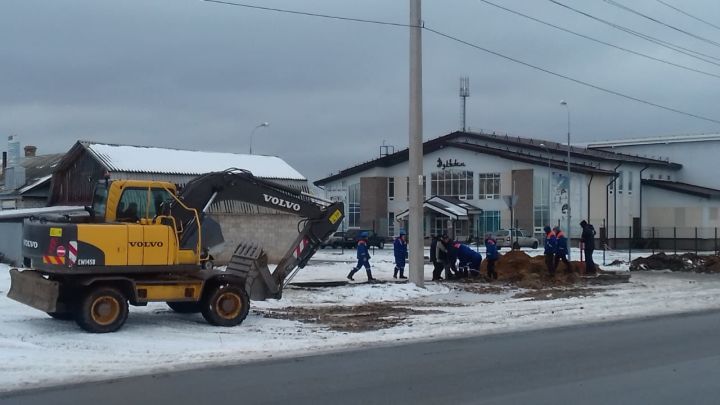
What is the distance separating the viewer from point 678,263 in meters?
36.2

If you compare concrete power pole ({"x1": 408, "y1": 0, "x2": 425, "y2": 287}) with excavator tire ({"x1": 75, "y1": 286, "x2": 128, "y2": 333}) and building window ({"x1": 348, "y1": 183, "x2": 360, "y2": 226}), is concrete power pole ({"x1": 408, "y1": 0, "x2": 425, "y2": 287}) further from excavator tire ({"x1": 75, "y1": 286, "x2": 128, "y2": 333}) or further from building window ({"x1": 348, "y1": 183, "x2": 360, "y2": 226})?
building window ({"x1": 348, "y1": 183, "x2": 360, "y2": 226})

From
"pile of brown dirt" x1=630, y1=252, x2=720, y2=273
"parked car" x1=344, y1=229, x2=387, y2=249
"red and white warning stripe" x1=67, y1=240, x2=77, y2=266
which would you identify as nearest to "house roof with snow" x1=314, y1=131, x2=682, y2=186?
"parked car" x1=344, y1=229, x2=387, y2=249

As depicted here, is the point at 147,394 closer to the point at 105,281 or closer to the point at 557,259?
the point at 105,281

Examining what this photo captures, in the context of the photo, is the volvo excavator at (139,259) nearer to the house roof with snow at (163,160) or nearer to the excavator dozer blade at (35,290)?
the excavator dozer blade at (35,290)

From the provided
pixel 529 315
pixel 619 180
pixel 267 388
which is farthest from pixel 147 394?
pixel 619 180

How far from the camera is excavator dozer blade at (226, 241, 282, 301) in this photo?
17.5 meters

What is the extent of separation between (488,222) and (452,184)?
518 centimetres

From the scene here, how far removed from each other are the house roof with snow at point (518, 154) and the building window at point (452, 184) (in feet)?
7.77

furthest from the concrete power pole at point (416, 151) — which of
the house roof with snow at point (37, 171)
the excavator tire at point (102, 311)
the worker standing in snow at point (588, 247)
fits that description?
the house roof with snow at point (37, 171)

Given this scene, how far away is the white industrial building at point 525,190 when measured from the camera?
71.8 meters

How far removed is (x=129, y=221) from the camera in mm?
15961

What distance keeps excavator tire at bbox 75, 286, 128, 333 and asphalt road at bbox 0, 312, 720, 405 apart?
378cm

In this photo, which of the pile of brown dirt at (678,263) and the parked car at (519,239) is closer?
the pile of brown dirt at (678,263)

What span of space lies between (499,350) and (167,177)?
2694cm
